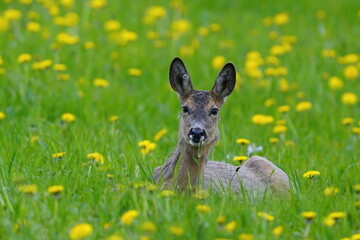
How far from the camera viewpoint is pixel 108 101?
9.10 m

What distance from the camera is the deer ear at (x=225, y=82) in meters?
6.77

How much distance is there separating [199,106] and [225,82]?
442 mm

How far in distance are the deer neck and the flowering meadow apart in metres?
0.27

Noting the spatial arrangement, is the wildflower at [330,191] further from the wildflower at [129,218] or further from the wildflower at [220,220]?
the wildflower at [129,218]

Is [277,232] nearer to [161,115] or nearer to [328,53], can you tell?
[161,115]

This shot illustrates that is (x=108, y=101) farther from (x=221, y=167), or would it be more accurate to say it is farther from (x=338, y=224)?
(x=338, y=224)

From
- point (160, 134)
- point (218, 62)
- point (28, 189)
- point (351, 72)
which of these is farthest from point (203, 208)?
point (351, 72)

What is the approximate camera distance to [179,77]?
22.1 feet

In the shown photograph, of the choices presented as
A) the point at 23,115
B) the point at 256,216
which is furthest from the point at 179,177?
the point at 23,115

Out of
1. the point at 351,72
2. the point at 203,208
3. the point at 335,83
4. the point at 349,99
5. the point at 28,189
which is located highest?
the point at 351,72

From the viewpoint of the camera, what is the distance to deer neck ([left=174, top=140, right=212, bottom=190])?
20.3ft

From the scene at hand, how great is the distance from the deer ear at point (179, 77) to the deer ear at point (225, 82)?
221 millimetres

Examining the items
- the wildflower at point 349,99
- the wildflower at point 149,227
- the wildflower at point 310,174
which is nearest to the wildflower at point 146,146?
the wildflower at point 310,174

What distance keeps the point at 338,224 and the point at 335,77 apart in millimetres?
5646
